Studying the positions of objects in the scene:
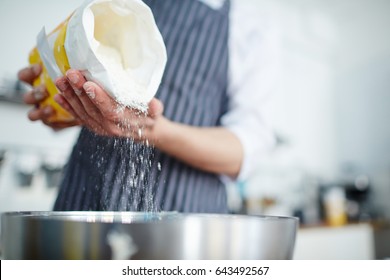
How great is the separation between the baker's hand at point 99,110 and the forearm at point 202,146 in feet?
0.31

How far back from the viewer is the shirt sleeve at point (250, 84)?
811mm

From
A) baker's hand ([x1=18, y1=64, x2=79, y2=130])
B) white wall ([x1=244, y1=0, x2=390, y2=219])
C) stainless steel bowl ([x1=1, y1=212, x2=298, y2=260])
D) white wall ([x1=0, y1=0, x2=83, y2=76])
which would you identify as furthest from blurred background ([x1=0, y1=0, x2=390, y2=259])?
stainless steel bowl ([x1=1, y1=212, x2=298, y2=260])

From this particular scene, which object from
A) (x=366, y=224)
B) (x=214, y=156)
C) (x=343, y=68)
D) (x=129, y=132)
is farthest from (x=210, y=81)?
(x=343, y=68)

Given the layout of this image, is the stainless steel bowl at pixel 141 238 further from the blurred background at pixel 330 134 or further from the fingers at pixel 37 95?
the blurred background at pixel 330 134

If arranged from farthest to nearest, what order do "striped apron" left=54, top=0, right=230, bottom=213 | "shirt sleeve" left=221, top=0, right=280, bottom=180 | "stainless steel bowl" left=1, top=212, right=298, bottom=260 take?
"shirt sleeve" left=221, top=0, right=280, bottom=180 < "striped apron" left=54, top=0, right=230, bottom=213 < "stainless steel bowl" left=1, top=212, right=298, bottom=260

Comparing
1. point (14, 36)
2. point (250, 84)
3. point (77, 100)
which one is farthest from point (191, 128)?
point (14, 36)

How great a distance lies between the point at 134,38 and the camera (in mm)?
465

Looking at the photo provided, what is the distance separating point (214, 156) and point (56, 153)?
1064mm

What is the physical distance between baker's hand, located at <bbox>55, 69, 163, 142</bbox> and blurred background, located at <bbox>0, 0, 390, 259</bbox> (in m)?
1.58

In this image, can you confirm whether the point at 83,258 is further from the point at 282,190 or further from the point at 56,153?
the point at 282,190

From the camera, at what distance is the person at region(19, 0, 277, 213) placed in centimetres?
60

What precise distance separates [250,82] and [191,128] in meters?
0.16

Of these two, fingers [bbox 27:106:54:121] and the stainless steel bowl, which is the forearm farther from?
the stainless steel bowl

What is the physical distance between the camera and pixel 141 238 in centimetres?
34
